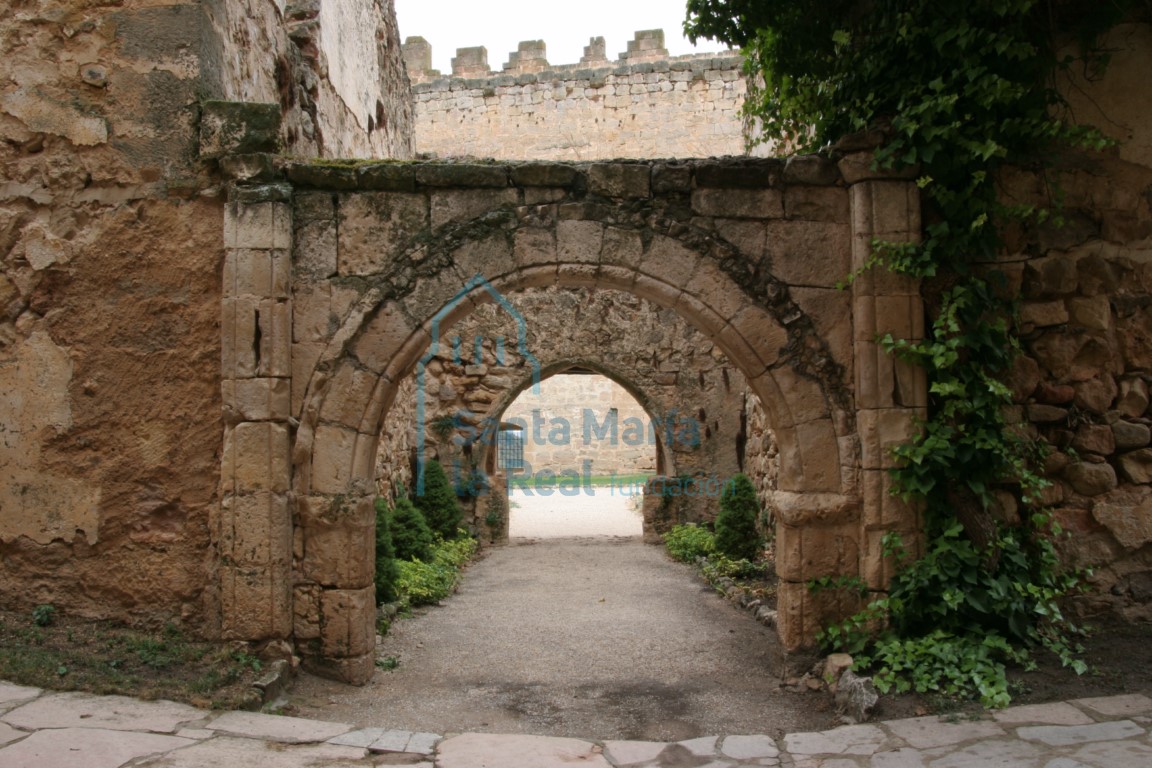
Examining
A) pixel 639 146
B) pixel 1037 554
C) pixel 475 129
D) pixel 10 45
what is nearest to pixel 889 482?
pixel 1037 554

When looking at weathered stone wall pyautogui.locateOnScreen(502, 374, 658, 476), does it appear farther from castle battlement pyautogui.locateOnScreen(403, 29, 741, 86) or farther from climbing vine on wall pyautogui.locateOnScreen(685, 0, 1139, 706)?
climbing vine on wall pyautogui.locateOnScreen(685, 0, 1139, 706)

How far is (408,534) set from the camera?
8.22m

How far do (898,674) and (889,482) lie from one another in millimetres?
885

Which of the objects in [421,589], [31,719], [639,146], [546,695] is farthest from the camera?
[639,146]

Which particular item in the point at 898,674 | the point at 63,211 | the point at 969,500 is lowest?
the point at 898,674

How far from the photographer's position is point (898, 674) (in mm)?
4043

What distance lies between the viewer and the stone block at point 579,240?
180 inches

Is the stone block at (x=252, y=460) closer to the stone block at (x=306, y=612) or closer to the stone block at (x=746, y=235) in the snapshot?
the stone block at (x=306, y=612)

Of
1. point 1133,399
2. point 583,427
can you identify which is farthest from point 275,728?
point 583,427

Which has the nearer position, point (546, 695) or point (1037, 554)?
point (1037, 554)

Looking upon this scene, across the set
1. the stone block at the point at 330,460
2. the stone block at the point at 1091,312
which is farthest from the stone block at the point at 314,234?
the stone block at the point at 1091,312

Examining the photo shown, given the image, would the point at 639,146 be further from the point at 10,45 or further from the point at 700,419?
the point at 10,45

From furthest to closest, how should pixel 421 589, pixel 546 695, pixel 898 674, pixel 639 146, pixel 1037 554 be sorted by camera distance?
pixel 639 146 < pixel 421 589 < pixel 546 695 < pixel 1037 554 < pixel 898 674

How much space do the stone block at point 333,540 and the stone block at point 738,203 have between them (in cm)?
227
